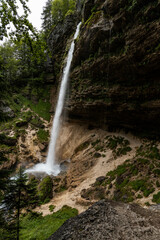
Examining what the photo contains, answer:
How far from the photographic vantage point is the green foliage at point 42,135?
68.4 ft

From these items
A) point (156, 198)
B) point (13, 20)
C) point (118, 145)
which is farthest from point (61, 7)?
point (156, 198)

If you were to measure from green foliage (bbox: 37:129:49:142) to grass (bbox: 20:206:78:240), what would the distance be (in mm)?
12861

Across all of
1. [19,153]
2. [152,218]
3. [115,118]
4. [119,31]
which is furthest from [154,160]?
[19,153]

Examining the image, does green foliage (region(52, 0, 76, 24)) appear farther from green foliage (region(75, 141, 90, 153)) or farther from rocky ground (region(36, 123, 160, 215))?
green foliage (region(75, 141, 90, 153))

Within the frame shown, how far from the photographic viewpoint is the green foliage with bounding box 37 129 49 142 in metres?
20.8

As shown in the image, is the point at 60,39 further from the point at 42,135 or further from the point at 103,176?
the point at 103,176

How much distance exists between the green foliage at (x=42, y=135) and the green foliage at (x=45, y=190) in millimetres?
9248

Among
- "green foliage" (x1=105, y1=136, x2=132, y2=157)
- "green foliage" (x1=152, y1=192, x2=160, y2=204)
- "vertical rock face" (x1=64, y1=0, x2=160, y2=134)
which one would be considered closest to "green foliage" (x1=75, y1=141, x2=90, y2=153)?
"green foliage" (x1=105, y1=136, x2=132, y2=157)

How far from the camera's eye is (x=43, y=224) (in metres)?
7.54

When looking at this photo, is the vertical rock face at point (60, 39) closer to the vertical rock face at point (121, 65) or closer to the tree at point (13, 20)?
the vertical rock face at point (121, 65)

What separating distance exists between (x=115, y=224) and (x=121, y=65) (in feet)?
35.7

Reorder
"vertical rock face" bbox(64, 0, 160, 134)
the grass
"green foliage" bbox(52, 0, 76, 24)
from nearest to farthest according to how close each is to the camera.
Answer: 1. the grass
2. "vertical rock face" bbox(64, 0, 160, 134)
3. "green foliage" bbox(52, 0, 76, 24)

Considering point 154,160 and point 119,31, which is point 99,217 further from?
point 119,31

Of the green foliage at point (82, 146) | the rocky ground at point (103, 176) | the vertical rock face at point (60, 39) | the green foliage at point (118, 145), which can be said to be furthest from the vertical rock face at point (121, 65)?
the vertical rock face at point (60, 39)
